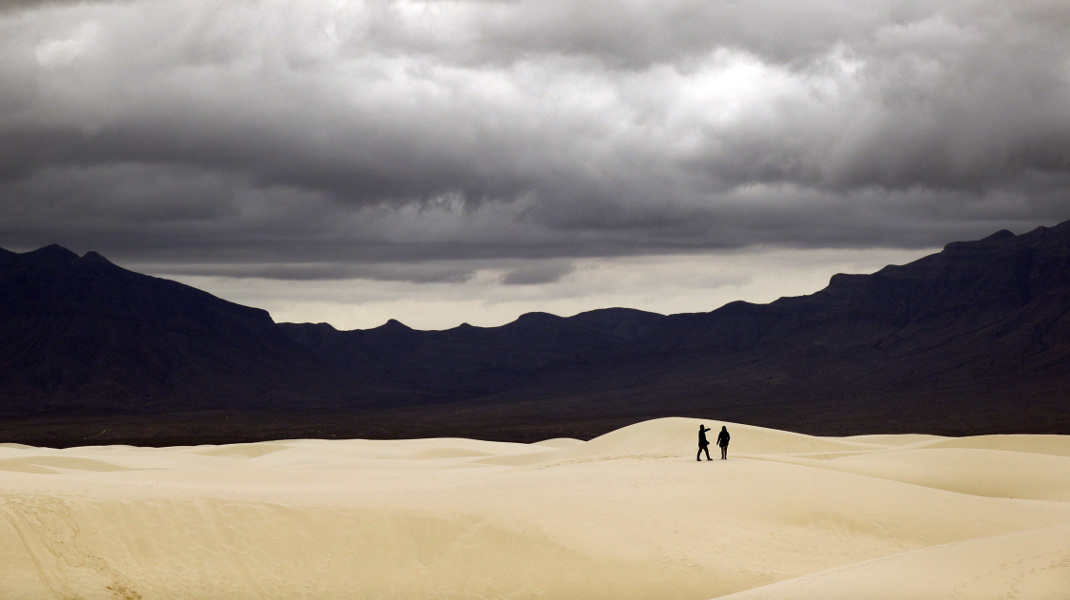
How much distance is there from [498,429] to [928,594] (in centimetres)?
11606

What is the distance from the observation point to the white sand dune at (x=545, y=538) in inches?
740

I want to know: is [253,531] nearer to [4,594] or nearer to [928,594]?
[4,594]

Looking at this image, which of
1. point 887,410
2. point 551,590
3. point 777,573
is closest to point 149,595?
point 551,590

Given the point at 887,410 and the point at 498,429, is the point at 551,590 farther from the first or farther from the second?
the point at 887,410

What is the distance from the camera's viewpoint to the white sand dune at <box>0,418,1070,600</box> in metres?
18.8

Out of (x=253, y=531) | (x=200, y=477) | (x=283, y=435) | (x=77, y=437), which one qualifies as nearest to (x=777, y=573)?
(x=253, y=531)

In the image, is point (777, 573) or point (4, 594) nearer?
point (4, 594)

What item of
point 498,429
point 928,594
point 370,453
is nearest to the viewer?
point 928,594

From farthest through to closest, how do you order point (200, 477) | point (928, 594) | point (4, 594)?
1. point (200, 477)
2. point (4, 594)
3. point (928, 594)

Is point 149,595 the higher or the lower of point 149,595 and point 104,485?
the lower

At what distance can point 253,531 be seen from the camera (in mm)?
22328

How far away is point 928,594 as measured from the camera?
51.3 ft

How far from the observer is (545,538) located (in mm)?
22875

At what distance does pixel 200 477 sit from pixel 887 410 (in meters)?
125
